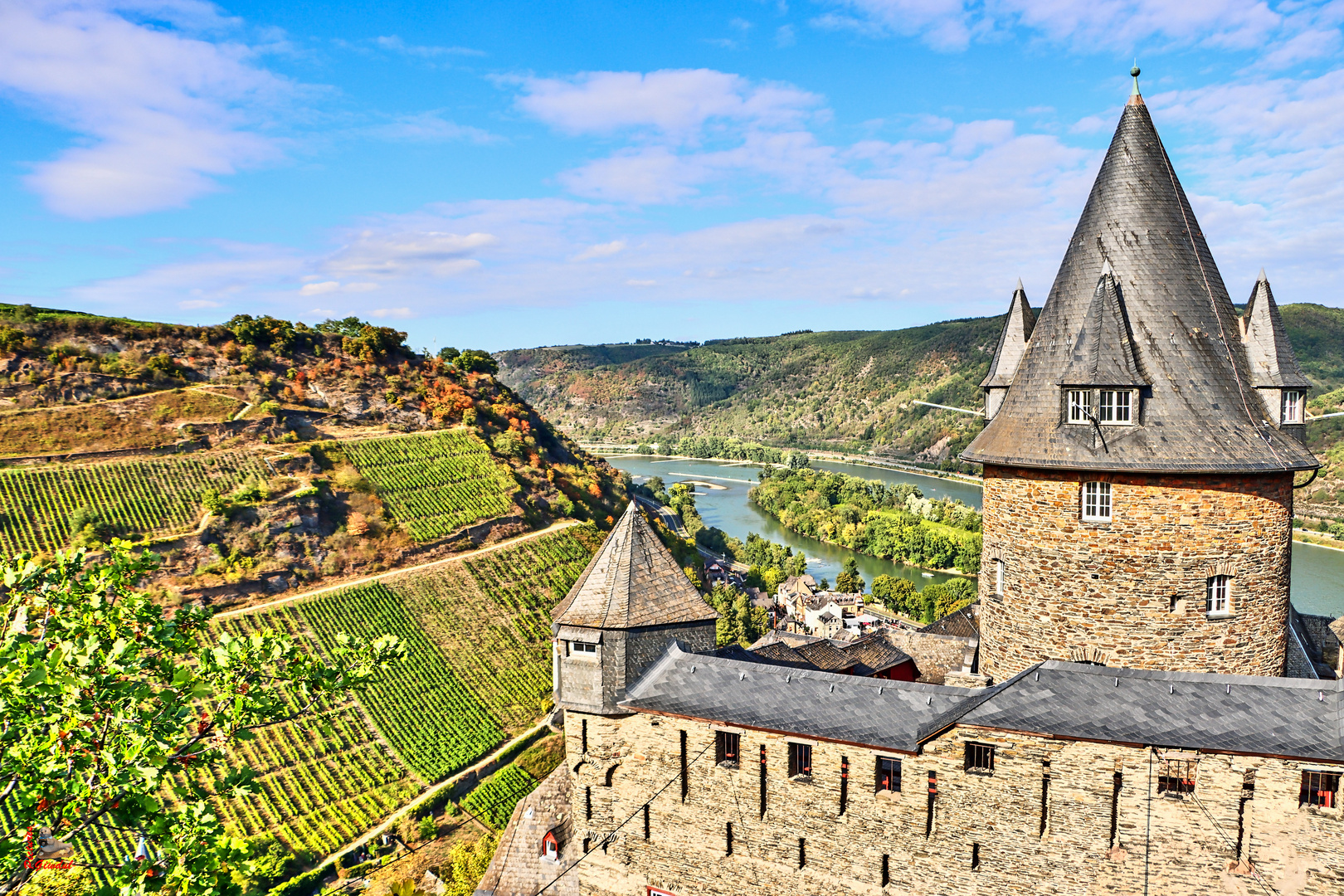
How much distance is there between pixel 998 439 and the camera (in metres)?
16.0

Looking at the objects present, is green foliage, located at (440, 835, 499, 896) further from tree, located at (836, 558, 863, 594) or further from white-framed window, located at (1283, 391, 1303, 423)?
tree, located at (836, 558, 863, 594)

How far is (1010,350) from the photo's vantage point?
17828 mm

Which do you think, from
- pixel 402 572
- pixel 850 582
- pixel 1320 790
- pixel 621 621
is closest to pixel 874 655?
pixel 621 621

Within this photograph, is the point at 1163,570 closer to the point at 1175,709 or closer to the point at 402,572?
the point at 1175,709

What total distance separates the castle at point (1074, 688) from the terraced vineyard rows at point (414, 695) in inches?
1007

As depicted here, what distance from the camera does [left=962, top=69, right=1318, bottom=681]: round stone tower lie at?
1449 centimetres

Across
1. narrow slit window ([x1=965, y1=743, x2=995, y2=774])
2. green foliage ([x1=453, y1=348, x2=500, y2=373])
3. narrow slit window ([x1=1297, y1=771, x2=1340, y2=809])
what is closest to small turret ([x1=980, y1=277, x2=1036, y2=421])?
narrow slit window ([x1=965, y1=743, x2=995, y2=774])

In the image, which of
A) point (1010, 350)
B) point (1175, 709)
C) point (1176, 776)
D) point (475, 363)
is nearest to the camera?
point (1176, 776)

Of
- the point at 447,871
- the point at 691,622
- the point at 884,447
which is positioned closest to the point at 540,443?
the point at 447,871

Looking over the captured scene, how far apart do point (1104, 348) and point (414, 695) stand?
41.7 meters

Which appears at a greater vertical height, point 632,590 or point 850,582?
point 632,590

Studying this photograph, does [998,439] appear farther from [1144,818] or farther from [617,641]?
[617,641]

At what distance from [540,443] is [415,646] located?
43017 mm

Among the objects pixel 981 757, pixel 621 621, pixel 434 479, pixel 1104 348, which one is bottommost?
pixel 434 479
